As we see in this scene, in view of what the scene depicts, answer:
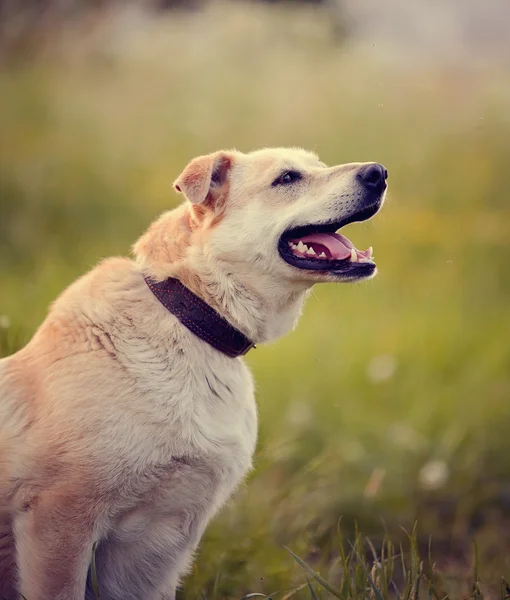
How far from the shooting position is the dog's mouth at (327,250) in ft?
9.06

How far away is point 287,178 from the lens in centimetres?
300

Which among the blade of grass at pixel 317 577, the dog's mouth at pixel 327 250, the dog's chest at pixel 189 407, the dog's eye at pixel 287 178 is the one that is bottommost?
the blade of grass at pixel 317 577

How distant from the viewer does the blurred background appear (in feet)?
16.6

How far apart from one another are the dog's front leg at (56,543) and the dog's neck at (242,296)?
850 millimetres

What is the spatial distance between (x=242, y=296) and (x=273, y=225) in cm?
30

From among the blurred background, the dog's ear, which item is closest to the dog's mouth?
the dog's ear

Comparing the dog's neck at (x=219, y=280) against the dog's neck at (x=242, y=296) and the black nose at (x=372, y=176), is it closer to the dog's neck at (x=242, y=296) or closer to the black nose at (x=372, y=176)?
the dog's neck at (x=242, y=296)

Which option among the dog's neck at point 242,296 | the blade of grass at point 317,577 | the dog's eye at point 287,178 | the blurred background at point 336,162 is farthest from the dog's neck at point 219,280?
the blurred background at point 336,162

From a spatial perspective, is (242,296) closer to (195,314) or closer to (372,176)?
(195,314)

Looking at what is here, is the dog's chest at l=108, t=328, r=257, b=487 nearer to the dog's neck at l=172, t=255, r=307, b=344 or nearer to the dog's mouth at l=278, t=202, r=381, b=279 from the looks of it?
the dog's neck at l=172, t=255, r=307, b=344

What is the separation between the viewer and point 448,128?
714 centimetres

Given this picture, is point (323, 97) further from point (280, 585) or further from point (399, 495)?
point (280, 585)

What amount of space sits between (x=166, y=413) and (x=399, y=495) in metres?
2.60

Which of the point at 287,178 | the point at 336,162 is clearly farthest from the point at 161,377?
the point at 336,162
